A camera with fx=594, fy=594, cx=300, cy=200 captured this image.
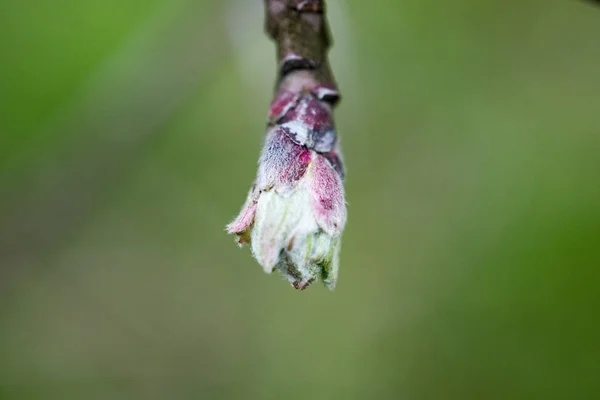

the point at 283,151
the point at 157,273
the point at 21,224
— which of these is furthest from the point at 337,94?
the point at 157,273

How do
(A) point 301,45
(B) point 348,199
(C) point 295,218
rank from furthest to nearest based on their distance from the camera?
(B) point 348,199 < (A) point 301,45 < (C) point 295,218

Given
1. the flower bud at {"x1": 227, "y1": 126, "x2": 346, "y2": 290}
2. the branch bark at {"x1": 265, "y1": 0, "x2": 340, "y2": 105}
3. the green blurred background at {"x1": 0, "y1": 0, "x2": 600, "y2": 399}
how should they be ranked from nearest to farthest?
the flower bud at {"x1": 227, "y1": 126, "x2": 346, "y2": 290}
the branch bark at {"x1": 265, "y1": 0, "x2": 340, "y2": 105}
the green blurred background at {"x1": 0, "y1": 0, "x2": 600, "y2": 399}

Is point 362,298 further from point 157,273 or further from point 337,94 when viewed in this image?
point 337,94

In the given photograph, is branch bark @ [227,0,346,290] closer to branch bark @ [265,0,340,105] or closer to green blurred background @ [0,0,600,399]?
branch bark @ [265,0,340,105]

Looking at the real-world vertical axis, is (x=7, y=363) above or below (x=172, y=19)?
below

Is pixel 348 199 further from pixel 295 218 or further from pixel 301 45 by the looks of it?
pixel 295 218

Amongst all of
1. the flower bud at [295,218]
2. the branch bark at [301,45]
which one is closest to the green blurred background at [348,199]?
the branch bark at [301,45]

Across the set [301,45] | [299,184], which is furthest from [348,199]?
[299,184]

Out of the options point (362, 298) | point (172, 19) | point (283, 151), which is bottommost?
point (283, 151)

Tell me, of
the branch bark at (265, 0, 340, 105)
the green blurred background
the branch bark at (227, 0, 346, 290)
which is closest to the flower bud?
the branch bark at (227, 0, 346, 290)
